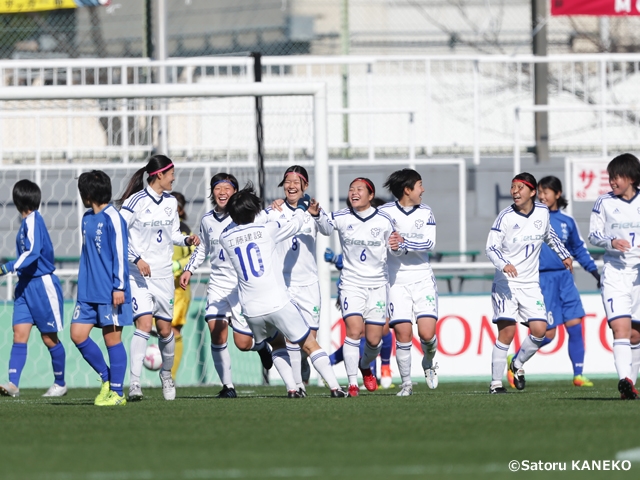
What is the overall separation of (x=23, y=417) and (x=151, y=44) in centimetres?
935

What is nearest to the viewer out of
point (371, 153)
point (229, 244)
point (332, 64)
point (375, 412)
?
point (375, 412)

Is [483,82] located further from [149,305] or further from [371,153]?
[149,305]

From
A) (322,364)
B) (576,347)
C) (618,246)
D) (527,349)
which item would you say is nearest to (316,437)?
(322,364)

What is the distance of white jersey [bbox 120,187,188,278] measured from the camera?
9.95 meters

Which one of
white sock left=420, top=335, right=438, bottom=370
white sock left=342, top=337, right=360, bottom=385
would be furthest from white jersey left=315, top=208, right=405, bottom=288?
white sock left=420, top=335, right=438, bottom=370

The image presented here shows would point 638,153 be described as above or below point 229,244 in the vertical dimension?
above

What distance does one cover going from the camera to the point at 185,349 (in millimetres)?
13406

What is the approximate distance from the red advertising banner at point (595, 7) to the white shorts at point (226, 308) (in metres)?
8.41

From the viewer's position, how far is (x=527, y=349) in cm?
1070

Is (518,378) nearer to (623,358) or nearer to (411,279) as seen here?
(411,279)

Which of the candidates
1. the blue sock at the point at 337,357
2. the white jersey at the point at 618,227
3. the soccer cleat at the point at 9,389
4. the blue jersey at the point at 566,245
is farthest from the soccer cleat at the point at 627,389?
the soccer cleat at the point at 9,389

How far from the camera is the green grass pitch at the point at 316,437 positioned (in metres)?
5.57

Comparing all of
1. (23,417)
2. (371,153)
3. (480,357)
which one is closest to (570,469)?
(23,417)

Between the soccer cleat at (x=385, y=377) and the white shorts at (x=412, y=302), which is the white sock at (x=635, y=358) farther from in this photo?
the soccer cleat at (x=385, y=377)
